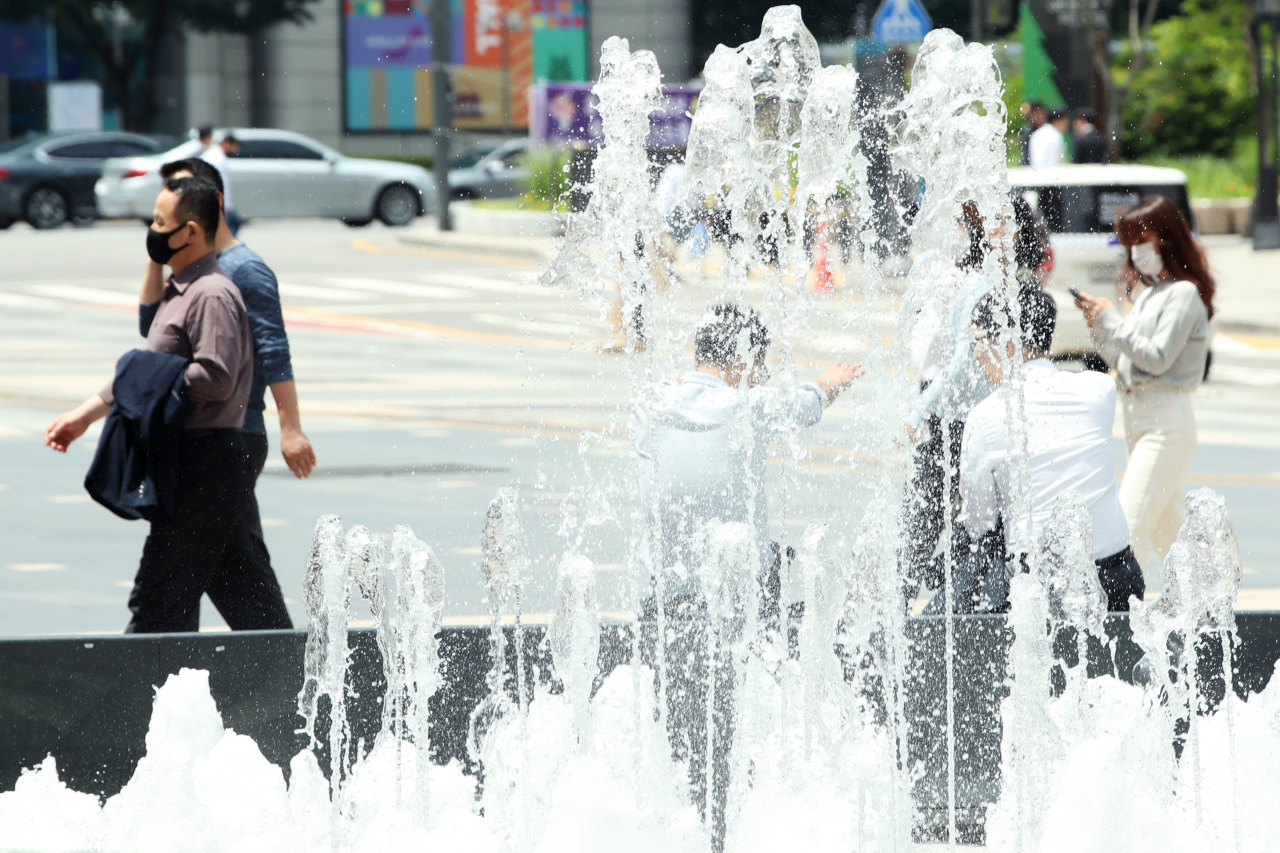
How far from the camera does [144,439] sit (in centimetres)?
511

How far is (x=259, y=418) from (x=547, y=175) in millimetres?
24065

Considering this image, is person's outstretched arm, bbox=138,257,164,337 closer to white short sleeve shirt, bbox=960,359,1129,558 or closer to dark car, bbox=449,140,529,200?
white short sleeve shirt, bbox=960,359,1129,558

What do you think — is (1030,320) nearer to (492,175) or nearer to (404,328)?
(404,328)

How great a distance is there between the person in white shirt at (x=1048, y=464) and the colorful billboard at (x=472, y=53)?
38.3 metres

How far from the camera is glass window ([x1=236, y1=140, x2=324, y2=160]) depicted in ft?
97.6

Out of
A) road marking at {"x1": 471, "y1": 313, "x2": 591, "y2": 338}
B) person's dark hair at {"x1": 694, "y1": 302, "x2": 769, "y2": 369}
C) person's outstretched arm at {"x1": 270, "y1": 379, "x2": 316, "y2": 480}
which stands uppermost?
person's dark hair at {"x1": 694, "y1": 302, "x2": 769, "y2": 369}

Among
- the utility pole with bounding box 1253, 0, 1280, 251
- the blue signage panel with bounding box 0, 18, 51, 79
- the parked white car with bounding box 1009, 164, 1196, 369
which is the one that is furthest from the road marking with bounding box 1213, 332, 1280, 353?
the blue signage panel with bounding box 0, 18, 51, 79

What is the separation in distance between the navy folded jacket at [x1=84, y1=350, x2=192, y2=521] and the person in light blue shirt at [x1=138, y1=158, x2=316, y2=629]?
0.25 m

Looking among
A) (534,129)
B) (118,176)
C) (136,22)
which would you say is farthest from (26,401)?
(136,22)

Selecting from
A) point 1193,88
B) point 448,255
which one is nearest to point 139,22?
point 448,255

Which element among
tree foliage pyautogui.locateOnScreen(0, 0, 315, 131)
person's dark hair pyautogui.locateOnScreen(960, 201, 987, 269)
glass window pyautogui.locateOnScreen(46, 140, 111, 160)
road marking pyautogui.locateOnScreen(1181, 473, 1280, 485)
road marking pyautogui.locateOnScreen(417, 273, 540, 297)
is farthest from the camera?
tree foliage pyautogui.locateOnScreen(0, 0, 315, 131)

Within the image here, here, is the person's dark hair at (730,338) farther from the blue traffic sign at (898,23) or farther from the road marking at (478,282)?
the blue traffic sign at (898,23)

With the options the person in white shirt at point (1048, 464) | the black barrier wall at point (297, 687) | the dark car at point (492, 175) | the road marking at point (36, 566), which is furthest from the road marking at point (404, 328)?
the dark car at point (492, 175)

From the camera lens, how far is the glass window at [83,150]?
3047cm
